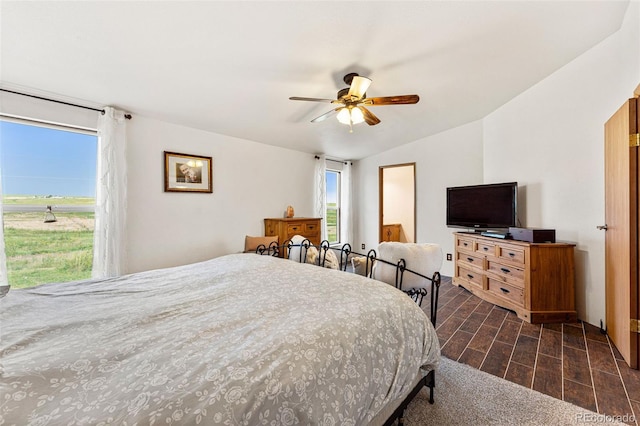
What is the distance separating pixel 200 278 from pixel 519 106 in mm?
4174

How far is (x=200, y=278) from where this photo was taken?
1.66 m

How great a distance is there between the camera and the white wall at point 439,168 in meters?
4.17

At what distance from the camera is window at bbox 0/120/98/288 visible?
2.40m

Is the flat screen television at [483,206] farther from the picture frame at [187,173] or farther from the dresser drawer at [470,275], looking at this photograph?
the picture frame at [187,173]

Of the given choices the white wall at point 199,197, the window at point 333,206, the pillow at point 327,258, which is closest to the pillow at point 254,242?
the white wall at point 199,197

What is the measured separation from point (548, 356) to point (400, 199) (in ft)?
15.7

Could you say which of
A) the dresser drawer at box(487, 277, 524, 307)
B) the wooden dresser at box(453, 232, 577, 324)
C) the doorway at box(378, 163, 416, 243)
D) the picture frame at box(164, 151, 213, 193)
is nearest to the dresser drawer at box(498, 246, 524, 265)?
the wooden dresser at box(453, 232, 577, 324)

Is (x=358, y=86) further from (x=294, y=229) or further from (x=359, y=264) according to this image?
(x=294, y=229)

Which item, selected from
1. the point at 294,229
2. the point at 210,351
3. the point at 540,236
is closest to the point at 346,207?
the point at 294,229

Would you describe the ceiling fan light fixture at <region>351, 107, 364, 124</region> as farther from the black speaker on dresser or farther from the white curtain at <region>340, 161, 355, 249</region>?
the white curtain at <region>340, 161, 355, 249</region>

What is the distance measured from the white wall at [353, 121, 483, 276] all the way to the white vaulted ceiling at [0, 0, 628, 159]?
3.80ft

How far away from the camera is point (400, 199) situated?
6.59 m

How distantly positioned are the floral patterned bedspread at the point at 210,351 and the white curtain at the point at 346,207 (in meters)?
4.26

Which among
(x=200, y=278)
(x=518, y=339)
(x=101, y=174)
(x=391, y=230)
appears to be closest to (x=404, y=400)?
(x=200, y=278)
